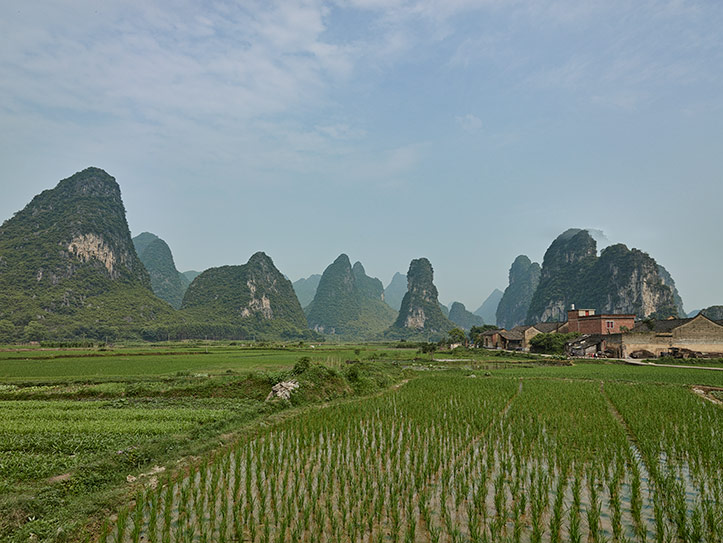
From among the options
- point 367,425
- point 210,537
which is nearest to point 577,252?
point 367,425

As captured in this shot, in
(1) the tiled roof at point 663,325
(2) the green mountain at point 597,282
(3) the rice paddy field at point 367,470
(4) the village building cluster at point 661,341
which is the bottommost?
(3) the rice paddy field at point 367,470

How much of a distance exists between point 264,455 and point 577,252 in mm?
99116

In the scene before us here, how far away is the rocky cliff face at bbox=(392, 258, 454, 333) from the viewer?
367 feet

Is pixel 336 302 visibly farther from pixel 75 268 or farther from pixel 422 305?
pixel 75 268

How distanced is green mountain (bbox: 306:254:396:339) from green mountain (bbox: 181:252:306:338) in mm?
23542

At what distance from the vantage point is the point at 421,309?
11244 centimetres

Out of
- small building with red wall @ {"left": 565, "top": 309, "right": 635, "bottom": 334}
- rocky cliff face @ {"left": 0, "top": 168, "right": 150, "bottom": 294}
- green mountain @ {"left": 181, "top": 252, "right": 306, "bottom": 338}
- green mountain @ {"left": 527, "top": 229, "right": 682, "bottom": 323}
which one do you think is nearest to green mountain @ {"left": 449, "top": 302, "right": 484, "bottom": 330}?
green mountain @ {"left": 527, "top": 229, "right": 682, "bottom": 323}

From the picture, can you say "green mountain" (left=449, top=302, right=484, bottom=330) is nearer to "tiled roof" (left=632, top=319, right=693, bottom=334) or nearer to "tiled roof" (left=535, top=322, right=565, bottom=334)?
"tiled roof" (left=535, top=322, right=565, bottom=334)

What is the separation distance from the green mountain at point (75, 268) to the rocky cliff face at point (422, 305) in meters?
59.4

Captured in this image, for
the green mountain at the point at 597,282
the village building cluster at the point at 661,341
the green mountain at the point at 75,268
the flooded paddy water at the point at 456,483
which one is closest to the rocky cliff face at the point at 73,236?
the green mountain at the point at 75,268

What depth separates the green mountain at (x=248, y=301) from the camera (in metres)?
91.6

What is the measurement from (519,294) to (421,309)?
154 feet

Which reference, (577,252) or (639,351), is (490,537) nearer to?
(639,351)

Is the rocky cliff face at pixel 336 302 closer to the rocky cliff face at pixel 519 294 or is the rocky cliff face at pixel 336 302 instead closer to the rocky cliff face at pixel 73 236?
the rocky cliff face at pixel 519 294
